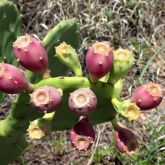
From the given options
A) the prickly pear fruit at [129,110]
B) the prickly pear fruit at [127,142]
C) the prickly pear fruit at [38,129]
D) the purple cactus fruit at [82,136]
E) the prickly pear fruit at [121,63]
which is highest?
the prickly pear fruit at [121,63]

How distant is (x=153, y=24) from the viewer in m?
2.71

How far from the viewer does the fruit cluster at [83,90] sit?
105 cm

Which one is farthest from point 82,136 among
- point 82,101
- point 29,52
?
point 29,52

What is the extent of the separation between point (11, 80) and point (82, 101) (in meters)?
0.15

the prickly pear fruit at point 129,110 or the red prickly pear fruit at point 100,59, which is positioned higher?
the red prickly pear fruit at point 100,59

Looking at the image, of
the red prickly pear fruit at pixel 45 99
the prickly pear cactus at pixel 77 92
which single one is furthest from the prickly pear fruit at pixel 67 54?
the red prickly pear fruit at pixel 45 99

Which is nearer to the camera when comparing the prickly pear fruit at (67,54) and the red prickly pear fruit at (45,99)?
the red prickly pear fruit at (45,99)

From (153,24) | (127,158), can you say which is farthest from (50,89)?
(153,24)

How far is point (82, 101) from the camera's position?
3.42ft

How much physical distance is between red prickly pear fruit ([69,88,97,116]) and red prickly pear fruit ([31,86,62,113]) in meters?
0.04

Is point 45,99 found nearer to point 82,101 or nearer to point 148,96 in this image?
point 82,101

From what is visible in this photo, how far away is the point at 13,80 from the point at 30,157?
1264 mm

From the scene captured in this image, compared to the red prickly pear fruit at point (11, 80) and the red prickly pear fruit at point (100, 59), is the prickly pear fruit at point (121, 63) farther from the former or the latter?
the red prickly pear fruit at point (11, 80)

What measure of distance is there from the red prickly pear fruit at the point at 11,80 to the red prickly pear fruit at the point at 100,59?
140mm
